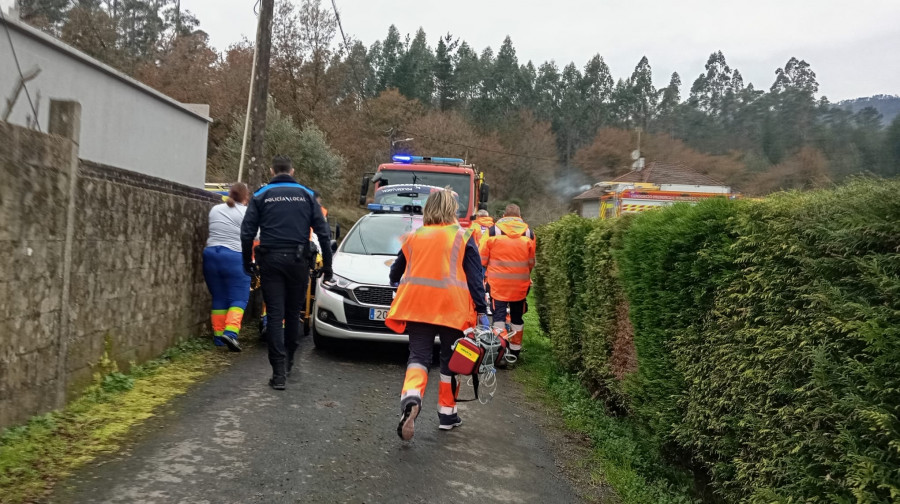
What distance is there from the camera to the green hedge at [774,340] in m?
2.50

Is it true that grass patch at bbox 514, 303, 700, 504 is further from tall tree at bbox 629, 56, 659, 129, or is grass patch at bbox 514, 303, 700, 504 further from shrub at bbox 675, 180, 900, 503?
tall tree at bbox 629, 56, 659, 129

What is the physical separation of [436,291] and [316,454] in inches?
57.7

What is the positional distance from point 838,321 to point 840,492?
63 cm

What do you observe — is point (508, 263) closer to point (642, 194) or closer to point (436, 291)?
point (436, 291)

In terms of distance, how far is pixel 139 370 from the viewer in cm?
638

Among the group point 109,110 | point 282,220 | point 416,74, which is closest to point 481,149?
point 416,74

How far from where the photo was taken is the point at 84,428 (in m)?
4.76

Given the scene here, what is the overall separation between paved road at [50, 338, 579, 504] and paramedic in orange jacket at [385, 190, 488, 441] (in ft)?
A: 1.64

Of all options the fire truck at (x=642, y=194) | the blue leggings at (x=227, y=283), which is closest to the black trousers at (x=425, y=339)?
the blue leggings at (x=227, y=283)

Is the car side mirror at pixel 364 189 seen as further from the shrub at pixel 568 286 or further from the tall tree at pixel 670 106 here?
the tall tree at pixel 670 106

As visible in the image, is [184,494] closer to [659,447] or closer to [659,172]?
[659,447]

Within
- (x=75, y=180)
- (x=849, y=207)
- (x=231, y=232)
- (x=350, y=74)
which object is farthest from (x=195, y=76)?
(x=849, y=207)

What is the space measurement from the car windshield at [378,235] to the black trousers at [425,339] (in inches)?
147

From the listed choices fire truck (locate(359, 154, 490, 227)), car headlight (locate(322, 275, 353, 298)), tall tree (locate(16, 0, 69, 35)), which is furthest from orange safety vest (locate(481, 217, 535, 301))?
tall tree (locate(16, 0, 69, 35))
